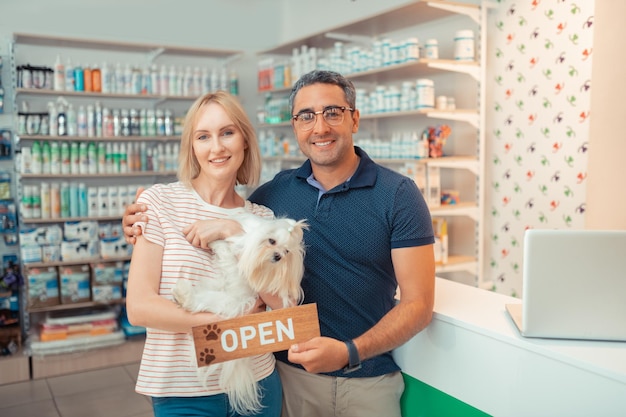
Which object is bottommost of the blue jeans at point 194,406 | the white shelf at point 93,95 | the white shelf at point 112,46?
the blue jeans at point 194,406

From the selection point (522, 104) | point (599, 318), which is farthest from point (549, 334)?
point (522, 104)

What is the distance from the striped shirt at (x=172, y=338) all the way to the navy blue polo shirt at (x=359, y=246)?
0.28m

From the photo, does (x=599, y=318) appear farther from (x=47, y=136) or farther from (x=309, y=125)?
(x=47, y=136)

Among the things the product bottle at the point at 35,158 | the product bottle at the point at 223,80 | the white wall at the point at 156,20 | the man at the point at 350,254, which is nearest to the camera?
the man at the point at 350,254

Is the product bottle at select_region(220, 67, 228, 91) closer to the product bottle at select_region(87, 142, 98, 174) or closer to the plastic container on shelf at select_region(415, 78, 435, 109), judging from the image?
the product bottle at select_region(87, 142, 98, 174)

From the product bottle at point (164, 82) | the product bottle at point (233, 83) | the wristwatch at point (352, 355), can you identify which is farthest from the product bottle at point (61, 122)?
the wristwatch at point (352, 355)

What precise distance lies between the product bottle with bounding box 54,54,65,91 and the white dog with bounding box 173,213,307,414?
13.3 ft

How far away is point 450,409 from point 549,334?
45cm

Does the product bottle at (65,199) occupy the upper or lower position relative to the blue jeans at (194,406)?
upper

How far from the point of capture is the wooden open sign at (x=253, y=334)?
1.36 m

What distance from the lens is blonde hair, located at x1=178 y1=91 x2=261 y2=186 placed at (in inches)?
69.6

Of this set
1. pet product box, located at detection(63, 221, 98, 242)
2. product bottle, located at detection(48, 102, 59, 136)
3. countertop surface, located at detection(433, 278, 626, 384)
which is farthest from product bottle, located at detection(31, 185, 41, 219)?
countertop surface, located at detection(433, 278, 626, 384)

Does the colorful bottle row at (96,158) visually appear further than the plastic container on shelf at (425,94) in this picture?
Yes

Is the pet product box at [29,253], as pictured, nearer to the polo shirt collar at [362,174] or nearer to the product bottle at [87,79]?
the product bottle at [87,79]
